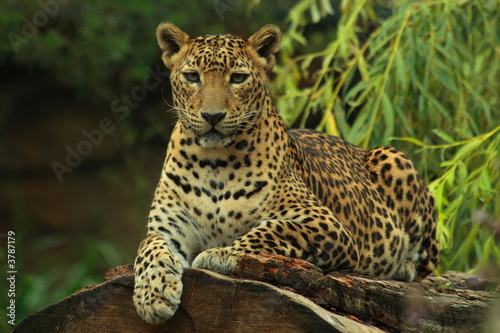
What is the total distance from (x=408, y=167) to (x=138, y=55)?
701 cm

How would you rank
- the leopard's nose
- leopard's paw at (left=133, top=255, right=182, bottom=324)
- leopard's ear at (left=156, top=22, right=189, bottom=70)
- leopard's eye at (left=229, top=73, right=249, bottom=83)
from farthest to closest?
leopard's ear at (left=156, top=22, right=189, bottom=70) < leopard's eye at (left=229, top=73, right=249, bottom=83) < the leopard's nose < leopard's paw at (left=133, top=255, right=182, bottom=324)

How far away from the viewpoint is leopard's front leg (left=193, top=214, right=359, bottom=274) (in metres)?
5.42

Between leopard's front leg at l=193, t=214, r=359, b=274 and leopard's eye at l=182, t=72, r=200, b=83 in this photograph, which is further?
leopard's eye at l=182, t=72, r=200, b=83

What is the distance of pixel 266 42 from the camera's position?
6.30 metres

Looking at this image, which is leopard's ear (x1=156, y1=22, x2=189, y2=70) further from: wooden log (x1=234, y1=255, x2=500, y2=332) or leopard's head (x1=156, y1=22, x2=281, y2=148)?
wooden log (x1=234, y1=255, x2=500, y2=332)

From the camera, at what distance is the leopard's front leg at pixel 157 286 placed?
4680mm

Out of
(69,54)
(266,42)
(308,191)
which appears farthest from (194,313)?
(69,54)

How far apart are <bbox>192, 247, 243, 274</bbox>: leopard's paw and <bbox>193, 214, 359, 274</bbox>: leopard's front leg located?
0.01 metres

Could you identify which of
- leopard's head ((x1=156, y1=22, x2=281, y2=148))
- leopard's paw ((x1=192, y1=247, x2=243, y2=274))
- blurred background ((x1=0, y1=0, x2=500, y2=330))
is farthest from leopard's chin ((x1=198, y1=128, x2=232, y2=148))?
blurred background ((x1=0, y1=0, x2=500, y2=330))

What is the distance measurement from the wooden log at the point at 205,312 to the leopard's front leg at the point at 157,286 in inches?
2.7

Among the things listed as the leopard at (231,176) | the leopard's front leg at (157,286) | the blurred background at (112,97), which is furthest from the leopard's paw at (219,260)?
the blurred background at (112,97)

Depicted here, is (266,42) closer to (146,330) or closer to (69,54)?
(146,330)

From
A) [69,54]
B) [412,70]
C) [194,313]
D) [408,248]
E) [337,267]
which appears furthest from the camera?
[69,54]

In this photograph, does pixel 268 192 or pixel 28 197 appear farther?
pixel 28 197
